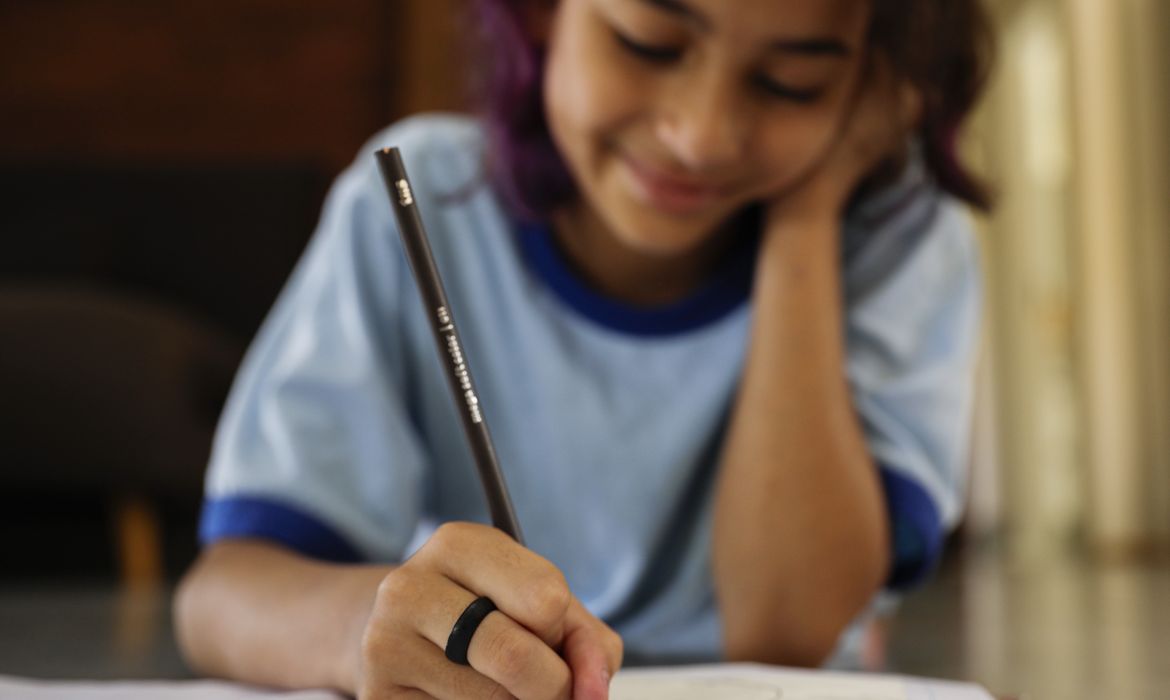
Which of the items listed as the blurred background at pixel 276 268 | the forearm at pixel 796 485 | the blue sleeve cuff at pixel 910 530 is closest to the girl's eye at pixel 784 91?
the forearm at pixel 796 485

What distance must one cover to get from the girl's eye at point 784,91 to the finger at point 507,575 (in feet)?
0.96

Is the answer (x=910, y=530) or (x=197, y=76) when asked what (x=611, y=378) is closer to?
(x=910, y=530)

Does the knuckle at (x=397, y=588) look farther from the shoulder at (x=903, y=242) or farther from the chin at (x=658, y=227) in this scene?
the shoulder at (x=903, y=242)

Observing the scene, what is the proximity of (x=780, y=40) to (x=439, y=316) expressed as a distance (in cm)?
25

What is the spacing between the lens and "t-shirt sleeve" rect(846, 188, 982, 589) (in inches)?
26.6

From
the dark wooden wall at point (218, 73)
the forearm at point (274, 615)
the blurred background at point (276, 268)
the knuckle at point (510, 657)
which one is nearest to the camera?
the knuckle at point (510, 657)

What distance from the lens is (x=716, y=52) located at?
54 centimetres

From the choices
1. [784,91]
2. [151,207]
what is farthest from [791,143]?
[151,207]

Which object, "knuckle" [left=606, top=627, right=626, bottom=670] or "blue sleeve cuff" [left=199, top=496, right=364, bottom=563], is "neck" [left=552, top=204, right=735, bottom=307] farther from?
"knuckle" [left=606, top=627, right=626, bottom=670]

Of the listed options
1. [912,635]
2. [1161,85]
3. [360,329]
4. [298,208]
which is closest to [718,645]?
[360,329]

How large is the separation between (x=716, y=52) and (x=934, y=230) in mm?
259

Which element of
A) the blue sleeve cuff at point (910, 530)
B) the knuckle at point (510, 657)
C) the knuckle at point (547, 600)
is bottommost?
the blue sleeve cuff at point (910, 530)

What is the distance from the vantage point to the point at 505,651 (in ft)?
1.07

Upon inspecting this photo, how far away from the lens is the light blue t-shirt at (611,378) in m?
0.69
